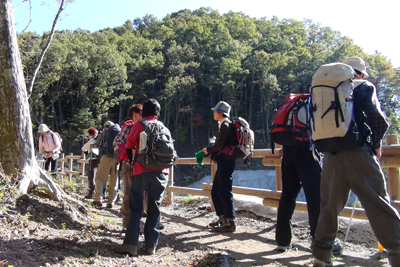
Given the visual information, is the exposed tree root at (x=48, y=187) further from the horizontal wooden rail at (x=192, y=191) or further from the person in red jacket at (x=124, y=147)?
the horizontal wooden rail at (x=192, y=191)

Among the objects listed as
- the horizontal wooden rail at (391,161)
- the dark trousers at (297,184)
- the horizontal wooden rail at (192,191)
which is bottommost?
the horizontal wooden rail at (192,191)

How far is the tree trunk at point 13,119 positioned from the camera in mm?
3910

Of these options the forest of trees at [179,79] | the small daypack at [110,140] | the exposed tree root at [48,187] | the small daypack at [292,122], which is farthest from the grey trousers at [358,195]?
the forest of trees at [179,79]

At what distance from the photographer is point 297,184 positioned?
3.45 m

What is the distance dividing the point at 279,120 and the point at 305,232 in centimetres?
213

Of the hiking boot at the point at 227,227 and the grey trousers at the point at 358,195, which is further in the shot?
the hiking boot at the point at 227,227

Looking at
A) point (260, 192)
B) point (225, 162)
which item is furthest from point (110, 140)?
point (260, 192)

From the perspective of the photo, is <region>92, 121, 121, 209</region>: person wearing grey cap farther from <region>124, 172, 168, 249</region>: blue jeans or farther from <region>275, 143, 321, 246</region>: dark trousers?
<region>275, 143, 321, 246</region>: dark trousers

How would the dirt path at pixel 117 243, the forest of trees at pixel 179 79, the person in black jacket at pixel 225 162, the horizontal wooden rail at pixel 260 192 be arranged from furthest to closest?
the forest of trees at pixel 179 79 → the horizontal wooden rail at pixel 260 192 → the person in black jacket at pixel 225 162 → the dirt path at pixel 117 243

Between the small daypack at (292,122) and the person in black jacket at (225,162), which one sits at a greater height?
the small daypack at (292,122)

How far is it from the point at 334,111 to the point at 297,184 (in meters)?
1.33

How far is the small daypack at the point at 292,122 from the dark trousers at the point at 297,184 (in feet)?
0.46

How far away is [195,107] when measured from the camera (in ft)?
148

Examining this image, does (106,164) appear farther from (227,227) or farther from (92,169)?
(227,227)
